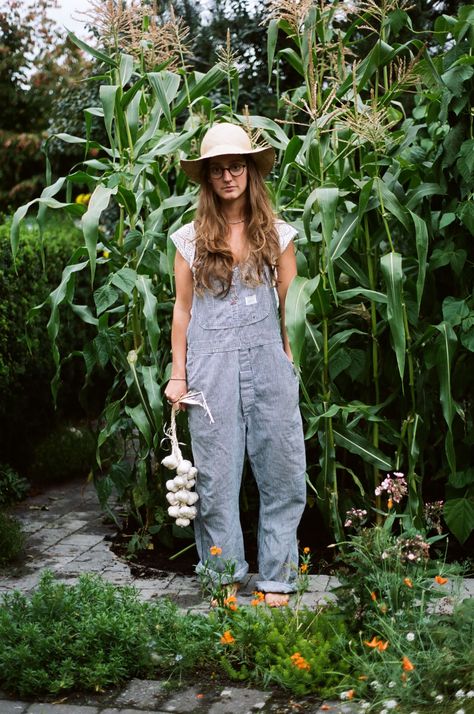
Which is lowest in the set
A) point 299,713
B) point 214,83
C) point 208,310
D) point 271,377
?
point 299,713

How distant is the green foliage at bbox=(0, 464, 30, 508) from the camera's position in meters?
5.22

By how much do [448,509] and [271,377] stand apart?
98 cm

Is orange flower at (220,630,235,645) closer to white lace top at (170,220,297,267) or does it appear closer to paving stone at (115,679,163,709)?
paving stone at (115,679,163,709)

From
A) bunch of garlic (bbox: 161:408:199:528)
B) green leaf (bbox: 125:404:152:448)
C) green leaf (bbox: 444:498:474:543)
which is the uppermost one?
green leaf (bbox: 125:404:152:448)

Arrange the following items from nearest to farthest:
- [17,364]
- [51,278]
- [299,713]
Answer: [299,713] → [17,364] → [51,278]

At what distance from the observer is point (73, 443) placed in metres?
6.04

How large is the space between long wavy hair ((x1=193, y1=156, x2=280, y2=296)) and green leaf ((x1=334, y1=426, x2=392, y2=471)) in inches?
31.8

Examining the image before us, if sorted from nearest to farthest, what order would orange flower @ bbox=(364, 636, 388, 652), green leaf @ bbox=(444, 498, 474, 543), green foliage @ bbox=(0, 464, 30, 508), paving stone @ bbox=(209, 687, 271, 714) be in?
orange flower @ bbox=(364, 636, 388, 652) < paving stone @ bbox=(209, 687, 271, 714) < green leaf @ bbox=(444, 498, 474, 543) < green foliage @ bbox=(0, 464, 30, 508)

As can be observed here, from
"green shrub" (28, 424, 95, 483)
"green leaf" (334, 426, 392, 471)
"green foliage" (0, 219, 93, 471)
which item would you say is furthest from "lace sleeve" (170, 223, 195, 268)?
"green shrub" (28, 424, 95, 483)

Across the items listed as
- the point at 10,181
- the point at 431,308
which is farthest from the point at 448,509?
the point at 10,181

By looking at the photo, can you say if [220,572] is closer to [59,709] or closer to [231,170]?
[59,709]

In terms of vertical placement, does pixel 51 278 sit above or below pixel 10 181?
below

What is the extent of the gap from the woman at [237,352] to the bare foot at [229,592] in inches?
2.7

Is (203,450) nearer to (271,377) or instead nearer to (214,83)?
(271,377)
